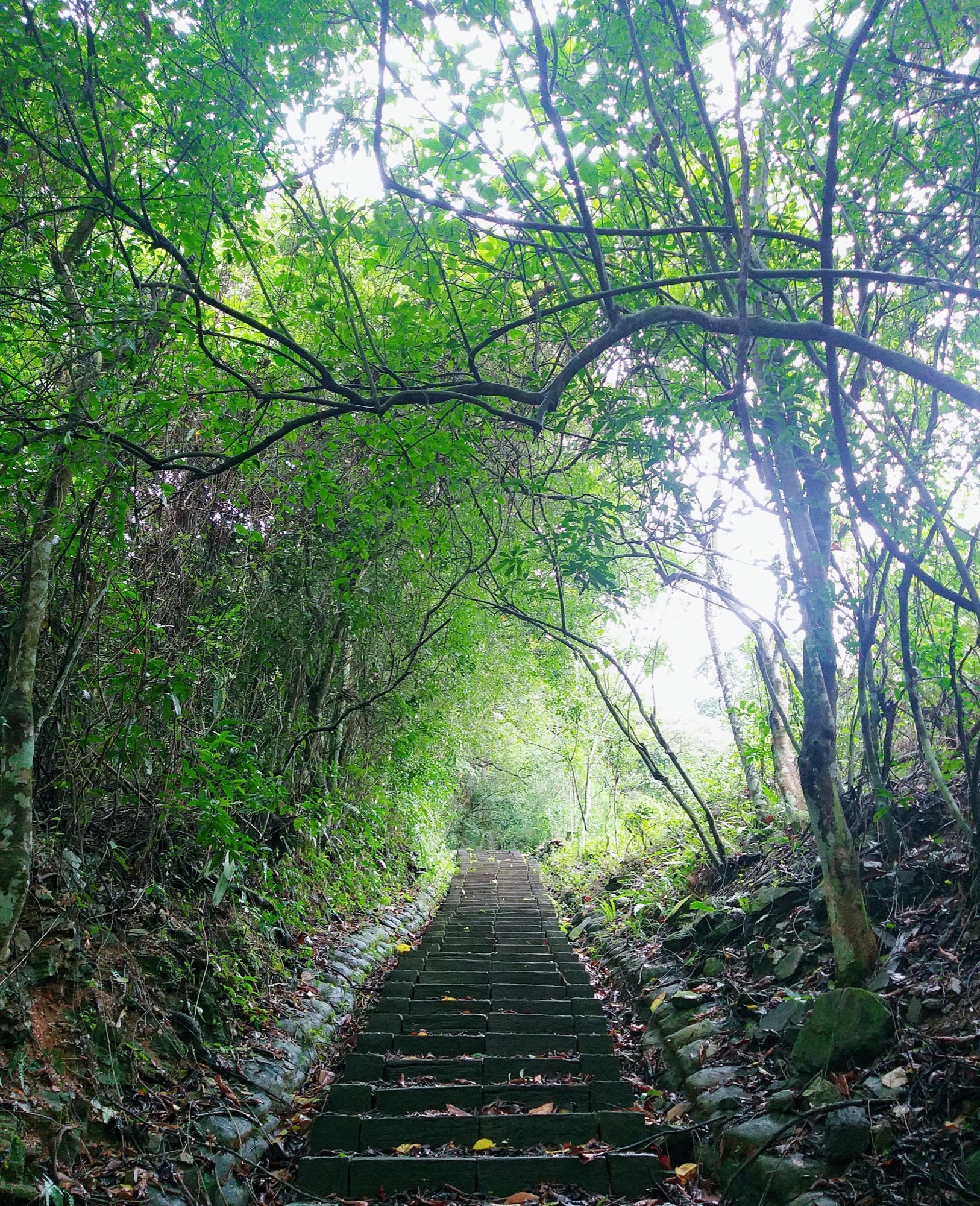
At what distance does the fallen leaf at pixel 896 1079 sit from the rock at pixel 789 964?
103 centimetres

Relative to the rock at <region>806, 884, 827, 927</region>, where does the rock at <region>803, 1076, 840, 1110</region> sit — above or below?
below

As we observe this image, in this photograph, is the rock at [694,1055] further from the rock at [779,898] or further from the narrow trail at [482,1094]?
the rock at [779,898]

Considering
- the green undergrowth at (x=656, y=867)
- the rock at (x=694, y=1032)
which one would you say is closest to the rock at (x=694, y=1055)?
the rock at (x=694, y=1032)

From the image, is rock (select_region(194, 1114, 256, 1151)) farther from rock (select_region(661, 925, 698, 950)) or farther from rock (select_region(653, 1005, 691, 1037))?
rock (select_region(661, 925, 698, 950))

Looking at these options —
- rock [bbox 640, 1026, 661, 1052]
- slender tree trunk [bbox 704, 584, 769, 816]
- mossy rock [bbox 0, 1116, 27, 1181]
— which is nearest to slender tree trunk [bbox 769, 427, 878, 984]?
rock [bbox 640, 1026, 661, 1052]

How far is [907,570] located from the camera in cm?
305

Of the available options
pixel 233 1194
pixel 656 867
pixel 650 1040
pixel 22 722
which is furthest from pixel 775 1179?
pixel 656 867

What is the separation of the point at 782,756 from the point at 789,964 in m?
2.31

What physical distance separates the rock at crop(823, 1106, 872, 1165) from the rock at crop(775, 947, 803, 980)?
1.10 metres

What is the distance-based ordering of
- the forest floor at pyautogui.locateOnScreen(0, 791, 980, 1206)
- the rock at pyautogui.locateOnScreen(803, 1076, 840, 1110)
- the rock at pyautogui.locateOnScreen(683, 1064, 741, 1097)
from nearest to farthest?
the forest floor at pyautogui.locateOnScreen(0, 791, 980, 1206) → the rock at pyautogui.locateOnScreen(803, 1076, 840, 1110) → the rock at pyautogui.locateOnScreen(683, 1064, 741, 1097)

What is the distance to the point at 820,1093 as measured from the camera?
2.71 meters

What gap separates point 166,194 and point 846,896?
4402 millimetres

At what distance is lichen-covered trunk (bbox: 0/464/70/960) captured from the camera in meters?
2.73

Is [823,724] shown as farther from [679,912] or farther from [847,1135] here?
[679,912]
